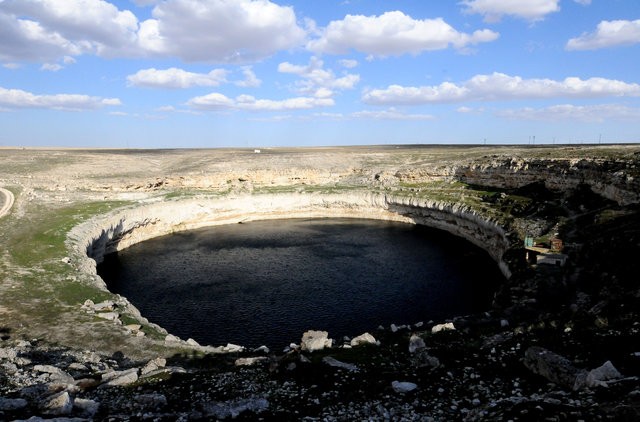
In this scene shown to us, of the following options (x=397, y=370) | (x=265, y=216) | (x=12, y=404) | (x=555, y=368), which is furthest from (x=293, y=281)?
(x=265, y=216)

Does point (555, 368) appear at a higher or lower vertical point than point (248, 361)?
higher

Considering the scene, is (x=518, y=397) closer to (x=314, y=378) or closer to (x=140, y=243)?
(x=314, y=378)

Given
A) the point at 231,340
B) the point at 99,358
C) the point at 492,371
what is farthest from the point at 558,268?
the point at 99,358

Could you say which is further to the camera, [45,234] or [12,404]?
[45,234]

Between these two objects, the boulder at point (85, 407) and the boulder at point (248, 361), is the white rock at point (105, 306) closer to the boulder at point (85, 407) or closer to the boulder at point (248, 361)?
the boulder at point (248, 361)

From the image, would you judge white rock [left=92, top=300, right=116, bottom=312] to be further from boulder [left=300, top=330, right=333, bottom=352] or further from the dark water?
boulder [left=300, top=330, right=333, bottom=352]

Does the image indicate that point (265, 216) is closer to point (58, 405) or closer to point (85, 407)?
point (85, 407)
